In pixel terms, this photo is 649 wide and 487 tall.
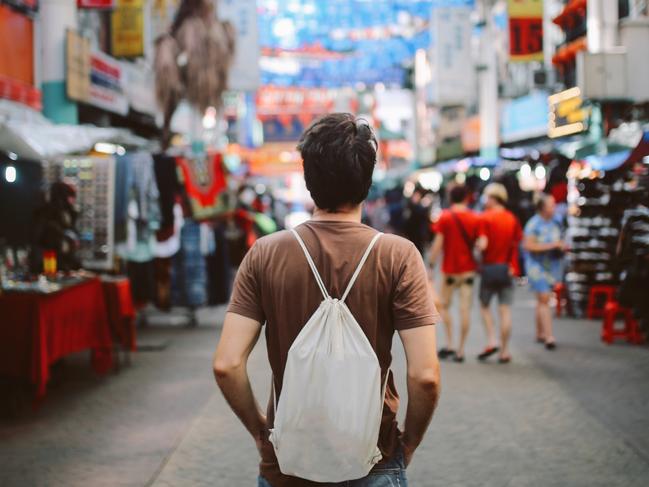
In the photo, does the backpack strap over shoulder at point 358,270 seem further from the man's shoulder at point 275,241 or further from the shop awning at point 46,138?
the shop awning at point 46,138

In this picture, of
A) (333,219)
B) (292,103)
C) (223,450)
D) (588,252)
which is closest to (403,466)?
(333,219)

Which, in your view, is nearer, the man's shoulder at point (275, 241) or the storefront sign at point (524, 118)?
the man's shoulder at point (275, 241)

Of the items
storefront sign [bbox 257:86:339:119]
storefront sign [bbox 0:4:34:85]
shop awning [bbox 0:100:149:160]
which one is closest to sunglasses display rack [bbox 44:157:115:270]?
shop awning [bbox 0:100:149:160]

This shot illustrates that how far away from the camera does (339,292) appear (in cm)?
277

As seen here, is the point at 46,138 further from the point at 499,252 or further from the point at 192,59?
the point at 192,59

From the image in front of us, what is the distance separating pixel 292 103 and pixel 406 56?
14.7 m

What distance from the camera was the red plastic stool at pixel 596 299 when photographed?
48.3 ft

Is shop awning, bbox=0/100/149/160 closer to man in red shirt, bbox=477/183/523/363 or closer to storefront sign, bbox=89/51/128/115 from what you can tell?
man in red shirt, bbox=477/183/523/363

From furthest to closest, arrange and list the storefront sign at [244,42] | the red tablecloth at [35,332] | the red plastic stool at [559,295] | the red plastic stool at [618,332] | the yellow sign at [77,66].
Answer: the storefront sign at [244,42] < the yellow sign at [77,66] < the red plastic stool at [559,295] < the red plastic stool at [618,332] < the red tablecloth at [35,332]

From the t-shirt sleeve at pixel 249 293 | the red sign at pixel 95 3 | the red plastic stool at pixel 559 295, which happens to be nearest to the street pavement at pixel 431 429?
the t-shirt sleeve at pixel 249 293

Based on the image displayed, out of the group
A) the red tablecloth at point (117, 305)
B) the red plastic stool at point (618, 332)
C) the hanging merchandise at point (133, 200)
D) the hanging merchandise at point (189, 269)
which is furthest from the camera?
the hanging merchandise at point (189, 269)

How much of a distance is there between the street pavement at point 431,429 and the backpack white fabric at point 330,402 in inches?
136

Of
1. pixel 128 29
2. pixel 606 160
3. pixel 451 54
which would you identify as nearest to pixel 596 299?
pixel 606 160

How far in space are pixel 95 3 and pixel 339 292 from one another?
14.0 meters
